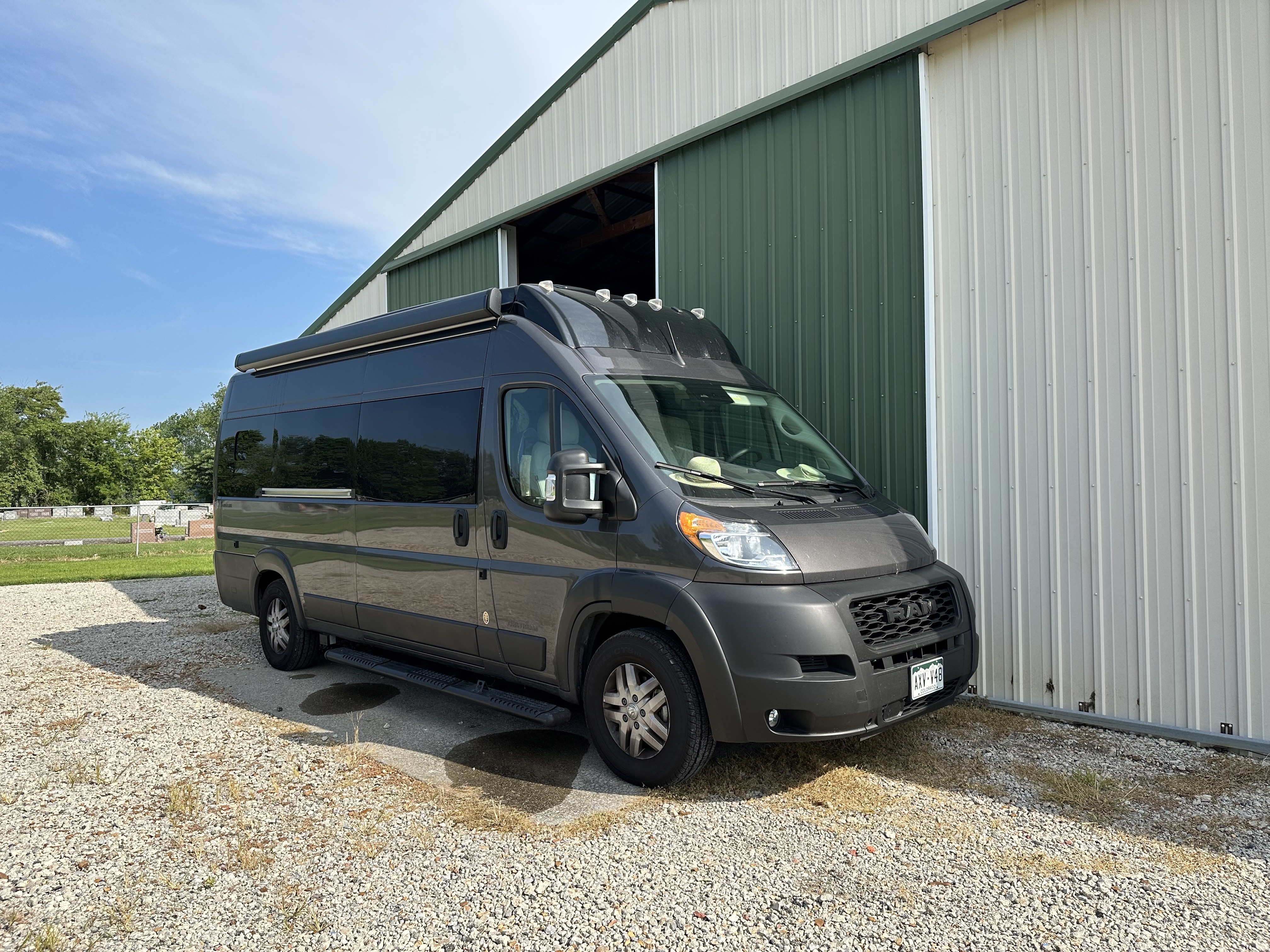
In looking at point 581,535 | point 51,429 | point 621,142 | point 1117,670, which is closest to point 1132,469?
point 1117,670

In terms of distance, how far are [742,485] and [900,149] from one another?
3.45m

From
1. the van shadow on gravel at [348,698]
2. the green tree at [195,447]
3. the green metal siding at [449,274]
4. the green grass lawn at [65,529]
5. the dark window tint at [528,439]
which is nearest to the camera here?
the dark window tint at [528,439]

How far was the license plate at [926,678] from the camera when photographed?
4.01 metres

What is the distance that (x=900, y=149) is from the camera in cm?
621

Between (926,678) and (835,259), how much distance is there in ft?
12.2

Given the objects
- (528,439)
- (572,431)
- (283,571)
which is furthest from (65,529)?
(572,431)

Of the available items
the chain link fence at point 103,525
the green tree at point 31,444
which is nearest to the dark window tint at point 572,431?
the chain link fence at point 103,525

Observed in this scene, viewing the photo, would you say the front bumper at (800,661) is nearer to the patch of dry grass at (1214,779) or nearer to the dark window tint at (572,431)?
the dark window tint at (572,431)

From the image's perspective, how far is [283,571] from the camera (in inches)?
266

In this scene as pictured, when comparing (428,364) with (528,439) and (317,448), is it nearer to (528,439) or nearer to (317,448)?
(528,439)

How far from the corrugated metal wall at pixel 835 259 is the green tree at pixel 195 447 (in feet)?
259

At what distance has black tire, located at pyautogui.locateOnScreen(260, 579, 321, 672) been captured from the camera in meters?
Answer: 6.79

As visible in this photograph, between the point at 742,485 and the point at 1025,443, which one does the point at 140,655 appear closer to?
the point at 742,485

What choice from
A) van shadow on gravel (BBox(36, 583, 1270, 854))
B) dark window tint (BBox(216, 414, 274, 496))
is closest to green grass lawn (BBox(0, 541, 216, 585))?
dark window tint (BBox(216, 414, 274, 496))
